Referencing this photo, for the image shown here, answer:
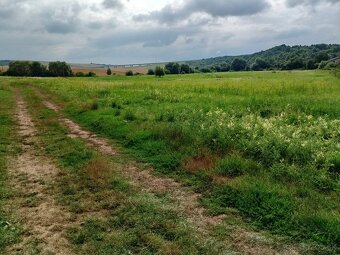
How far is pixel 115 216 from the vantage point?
22.2 feet

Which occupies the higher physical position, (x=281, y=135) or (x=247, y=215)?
(x=281, y=135)

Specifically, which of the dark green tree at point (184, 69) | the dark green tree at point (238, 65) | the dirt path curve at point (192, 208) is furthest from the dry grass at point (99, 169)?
the dark green tree at point (238, 65)

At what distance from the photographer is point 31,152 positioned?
11.9m

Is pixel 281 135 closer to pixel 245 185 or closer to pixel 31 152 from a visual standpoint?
pixel 245 185

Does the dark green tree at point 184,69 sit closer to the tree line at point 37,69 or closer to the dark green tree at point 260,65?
the dark green tree at point 260,65

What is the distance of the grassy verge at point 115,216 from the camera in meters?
5.64

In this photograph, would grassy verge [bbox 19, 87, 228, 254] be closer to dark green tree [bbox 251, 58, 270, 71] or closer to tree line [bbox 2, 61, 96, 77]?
tree line [bbox 2, 61, 96, 77]

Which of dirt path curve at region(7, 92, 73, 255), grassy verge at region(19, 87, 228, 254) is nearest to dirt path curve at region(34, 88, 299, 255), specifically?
grassy verge at region(19, 87, 228, 254)

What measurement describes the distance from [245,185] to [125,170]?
334cm

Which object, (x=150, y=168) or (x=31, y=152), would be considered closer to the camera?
(x=150, y=168)

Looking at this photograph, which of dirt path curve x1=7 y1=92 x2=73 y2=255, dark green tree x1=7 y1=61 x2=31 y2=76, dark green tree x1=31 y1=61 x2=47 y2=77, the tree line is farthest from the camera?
dark green tree x1=31 y1=61 x2=47 y2=77

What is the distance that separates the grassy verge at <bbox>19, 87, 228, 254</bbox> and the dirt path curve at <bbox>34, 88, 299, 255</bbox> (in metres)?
0.26

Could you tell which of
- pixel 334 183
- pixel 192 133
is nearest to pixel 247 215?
pixel 334 183

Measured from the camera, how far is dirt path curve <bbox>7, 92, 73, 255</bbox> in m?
5.77
